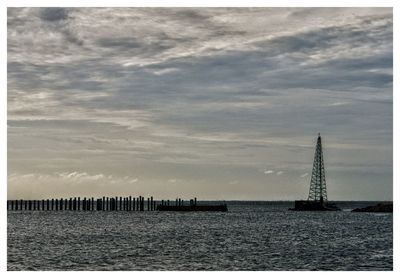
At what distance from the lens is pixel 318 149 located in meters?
145

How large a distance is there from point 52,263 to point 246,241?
23.3 m

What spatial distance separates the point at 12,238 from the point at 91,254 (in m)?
20.0

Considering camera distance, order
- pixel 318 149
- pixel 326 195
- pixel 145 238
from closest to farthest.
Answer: pixel 145 238
pixel 318 149
pixel 326 195

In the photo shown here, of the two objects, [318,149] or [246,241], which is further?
[318,149]

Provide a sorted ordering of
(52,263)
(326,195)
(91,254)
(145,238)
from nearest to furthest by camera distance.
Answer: (52,263)
(91,254)
(145,238)
(326,195)

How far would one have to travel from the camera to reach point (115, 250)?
186ft

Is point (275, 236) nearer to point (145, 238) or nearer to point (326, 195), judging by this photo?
point (145, 238)

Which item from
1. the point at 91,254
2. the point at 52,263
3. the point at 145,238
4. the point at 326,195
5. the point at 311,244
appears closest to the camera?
the point at 52,263
